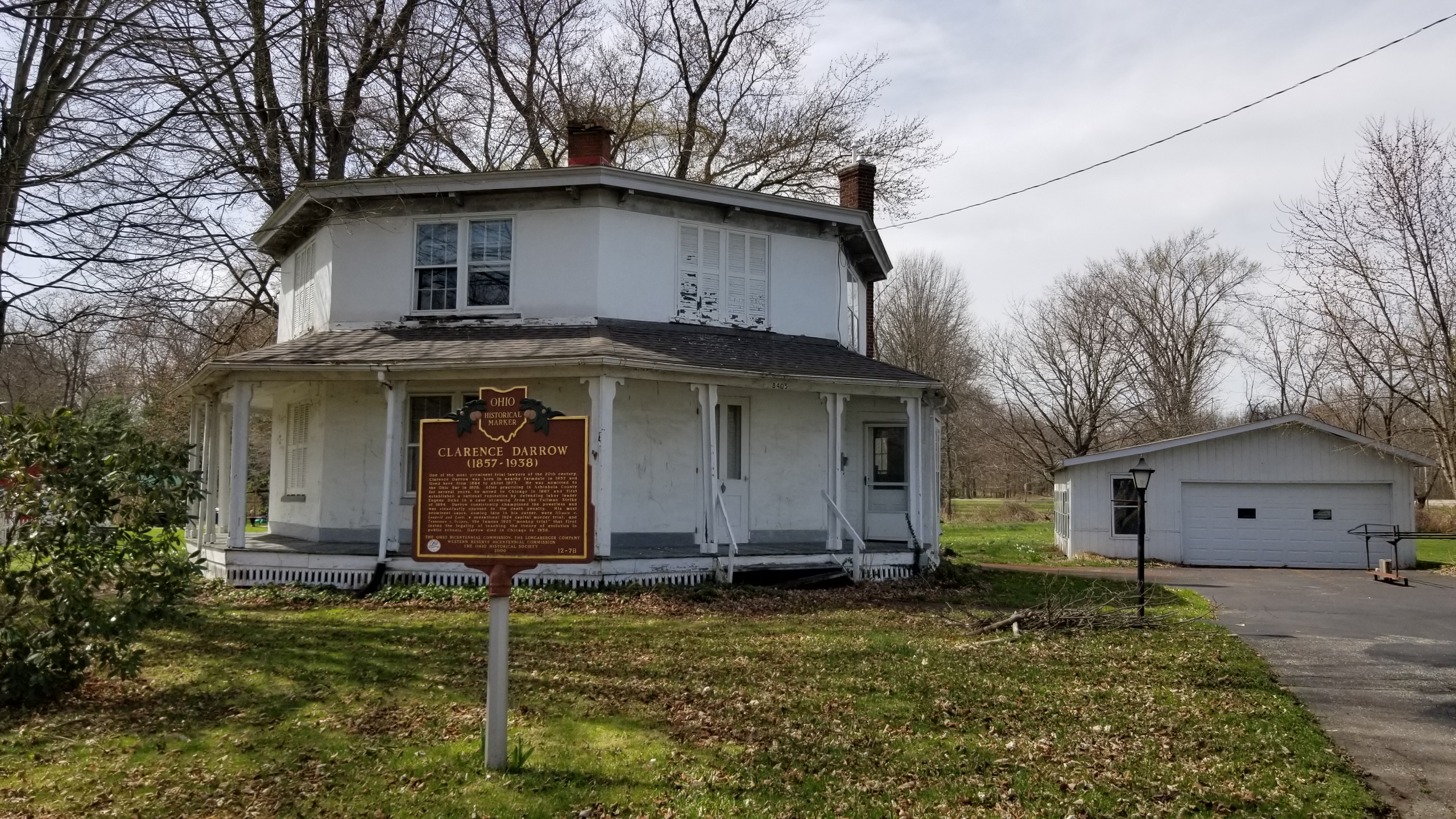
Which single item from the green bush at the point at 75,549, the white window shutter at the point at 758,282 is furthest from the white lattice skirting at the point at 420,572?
the green bush at the point at 75,549

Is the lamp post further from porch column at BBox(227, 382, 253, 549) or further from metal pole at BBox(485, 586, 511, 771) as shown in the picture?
porch column at BBox(227, 382, 253, 549)

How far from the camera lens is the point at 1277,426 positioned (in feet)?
81.2

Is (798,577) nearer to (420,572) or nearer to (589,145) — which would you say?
(420,572)

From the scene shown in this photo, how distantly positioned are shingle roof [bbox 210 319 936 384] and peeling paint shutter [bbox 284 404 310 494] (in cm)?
166

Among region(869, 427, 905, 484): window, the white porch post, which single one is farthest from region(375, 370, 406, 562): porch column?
region(869, 427, 905, 484): window

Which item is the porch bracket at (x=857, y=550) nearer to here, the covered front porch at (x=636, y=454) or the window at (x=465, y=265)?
the covered front porch at (x=636, y=454)

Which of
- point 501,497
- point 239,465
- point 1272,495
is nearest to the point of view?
point 501,497

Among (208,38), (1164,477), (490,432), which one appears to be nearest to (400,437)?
(208,38)

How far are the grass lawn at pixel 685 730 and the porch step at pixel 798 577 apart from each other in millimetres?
3603

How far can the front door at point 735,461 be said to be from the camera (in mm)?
16516

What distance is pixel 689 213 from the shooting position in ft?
56.1

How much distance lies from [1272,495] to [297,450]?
2210 cm

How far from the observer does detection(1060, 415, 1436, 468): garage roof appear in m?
24.0

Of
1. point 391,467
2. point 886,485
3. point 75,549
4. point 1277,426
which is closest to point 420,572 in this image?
point 391,467
